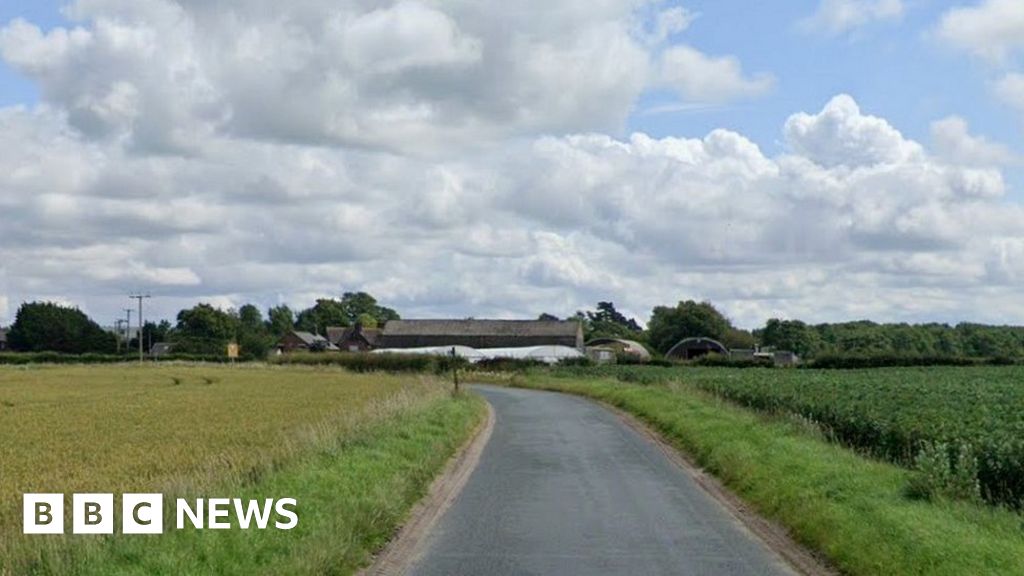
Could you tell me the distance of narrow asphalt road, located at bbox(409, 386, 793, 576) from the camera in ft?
42.8

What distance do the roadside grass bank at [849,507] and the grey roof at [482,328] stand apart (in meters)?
109

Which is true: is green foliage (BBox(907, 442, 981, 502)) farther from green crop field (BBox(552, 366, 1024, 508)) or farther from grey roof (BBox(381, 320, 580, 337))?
grey roof (BBox(381, 320, 580, 337))

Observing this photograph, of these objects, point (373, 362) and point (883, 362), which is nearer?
point (883, 362)

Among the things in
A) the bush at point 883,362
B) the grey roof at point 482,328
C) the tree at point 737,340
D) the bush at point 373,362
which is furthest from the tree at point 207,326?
the bush at point 883,362

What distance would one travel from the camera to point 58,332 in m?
153

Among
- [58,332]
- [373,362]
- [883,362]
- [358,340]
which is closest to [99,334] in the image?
[58,332]

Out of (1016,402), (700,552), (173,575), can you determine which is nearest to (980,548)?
(700,552)

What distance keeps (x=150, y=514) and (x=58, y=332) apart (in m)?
150

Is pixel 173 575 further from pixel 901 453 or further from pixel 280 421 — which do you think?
pixel 280 421

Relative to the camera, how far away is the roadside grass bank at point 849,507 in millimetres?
12109

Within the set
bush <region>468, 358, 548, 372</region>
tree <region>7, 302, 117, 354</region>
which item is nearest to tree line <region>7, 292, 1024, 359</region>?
tree <region>7, 302, 117, 354</region>

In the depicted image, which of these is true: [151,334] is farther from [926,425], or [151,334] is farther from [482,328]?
[926,425]

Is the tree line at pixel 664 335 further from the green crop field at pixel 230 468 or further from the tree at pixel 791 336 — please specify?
the green crop field at pixel 230 468

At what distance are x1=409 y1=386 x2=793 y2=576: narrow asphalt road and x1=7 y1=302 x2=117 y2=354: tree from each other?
13636cm
